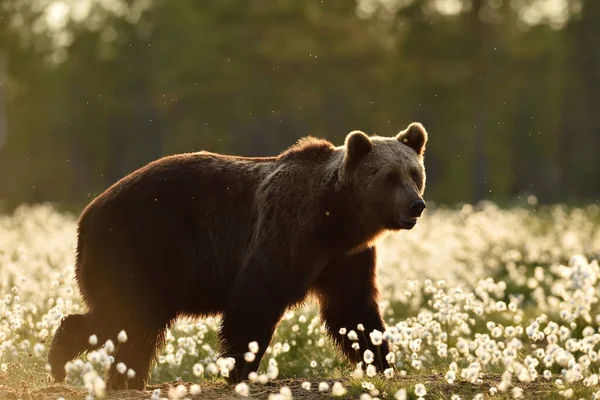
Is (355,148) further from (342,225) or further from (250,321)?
(250,321)

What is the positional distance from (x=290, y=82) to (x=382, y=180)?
3858 cm

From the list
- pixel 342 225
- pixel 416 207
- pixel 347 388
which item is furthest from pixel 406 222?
pixel 347 388

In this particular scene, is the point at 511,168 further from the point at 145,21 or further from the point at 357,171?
the point at 357,171

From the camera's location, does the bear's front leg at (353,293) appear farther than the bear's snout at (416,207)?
Yes

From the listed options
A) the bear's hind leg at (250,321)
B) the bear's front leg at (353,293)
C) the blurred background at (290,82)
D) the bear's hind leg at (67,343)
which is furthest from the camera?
the blurred background at (290,82)

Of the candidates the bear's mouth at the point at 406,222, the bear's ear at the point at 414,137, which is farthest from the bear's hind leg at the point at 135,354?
the bear's ear at the point at 414,137

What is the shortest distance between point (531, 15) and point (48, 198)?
31433mm

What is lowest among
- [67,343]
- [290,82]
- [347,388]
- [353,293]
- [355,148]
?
[347,388]

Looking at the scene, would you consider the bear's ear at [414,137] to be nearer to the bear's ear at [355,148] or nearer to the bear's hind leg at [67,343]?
the bear's ear at [355,148]

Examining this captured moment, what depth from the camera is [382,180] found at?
7434mm

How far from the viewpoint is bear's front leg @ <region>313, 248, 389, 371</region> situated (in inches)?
299

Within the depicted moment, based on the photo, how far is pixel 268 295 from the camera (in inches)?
277

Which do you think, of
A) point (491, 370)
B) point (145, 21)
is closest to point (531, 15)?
point (145, 21)

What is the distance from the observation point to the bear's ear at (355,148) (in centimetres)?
746
